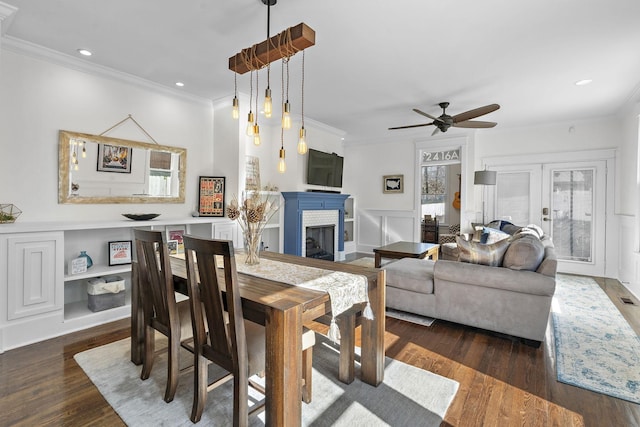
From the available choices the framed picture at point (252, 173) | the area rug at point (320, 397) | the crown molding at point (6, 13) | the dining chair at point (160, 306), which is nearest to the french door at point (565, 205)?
the framed picture at point (252, 173)

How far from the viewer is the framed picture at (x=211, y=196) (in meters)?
4.32

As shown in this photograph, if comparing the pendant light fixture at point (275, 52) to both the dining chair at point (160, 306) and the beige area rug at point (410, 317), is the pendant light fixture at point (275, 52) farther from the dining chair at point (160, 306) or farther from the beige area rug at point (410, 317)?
the beige area rug at point (410, 317)

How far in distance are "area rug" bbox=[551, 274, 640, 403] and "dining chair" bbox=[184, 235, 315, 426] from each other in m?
1.99

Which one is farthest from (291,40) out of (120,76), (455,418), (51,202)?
(51,202)

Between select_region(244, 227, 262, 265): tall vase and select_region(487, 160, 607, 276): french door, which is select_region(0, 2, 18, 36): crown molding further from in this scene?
select_region(487, 160, 607, 276): french door

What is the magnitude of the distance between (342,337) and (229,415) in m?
0.80

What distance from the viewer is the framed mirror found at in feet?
10.6

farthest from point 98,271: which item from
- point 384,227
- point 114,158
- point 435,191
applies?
point 435,191

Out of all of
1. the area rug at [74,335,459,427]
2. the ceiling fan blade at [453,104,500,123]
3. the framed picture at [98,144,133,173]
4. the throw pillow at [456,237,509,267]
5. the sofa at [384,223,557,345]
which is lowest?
the area rug at [74,335,459,427]

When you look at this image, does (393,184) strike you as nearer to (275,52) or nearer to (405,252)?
(405,252)

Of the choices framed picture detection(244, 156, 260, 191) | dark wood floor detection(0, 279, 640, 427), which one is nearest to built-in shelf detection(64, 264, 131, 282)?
dark wood floor detection(0, 279, 640, 427)

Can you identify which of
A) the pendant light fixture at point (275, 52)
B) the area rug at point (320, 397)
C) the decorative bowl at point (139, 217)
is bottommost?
the area rug at point (320, 397)

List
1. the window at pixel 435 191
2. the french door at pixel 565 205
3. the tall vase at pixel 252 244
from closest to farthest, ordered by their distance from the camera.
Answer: the tall vase at pixel 252 244 < the french door at pixel 565 205 < the window at pixel 435 191

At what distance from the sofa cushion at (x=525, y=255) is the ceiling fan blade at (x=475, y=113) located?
1.63 m
